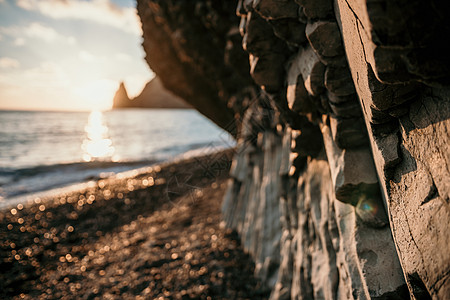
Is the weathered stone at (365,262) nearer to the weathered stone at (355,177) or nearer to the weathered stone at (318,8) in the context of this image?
the weathered stone at (355,177)

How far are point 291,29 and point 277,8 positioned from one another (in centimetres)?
36

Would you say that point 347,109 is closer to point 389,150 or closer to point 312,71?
point 312,71

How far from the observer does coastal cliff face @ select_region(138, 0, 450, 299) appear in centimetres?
170

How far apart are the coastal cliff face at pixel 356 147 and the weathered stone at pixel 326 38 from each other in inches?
0.4

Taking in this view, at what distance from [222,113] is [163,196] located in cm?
757

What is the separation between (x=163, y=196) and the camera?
50.8 feet

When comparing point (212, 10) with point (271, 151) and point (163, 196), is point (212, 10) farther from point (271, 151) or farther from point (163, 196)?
point (163, 196)

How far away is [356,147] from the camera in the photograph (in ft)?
10.9

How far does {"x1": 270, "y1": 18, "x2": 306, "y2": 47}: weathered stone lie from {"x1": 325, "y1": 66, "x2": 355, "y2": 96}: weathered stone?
803 millimetres

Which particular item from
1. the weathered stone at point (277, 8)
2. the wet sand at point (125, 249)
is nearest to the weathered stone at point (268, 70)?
the weathered stone at point (277, 8)

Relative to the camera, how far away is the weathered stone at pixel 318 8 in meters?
2.78

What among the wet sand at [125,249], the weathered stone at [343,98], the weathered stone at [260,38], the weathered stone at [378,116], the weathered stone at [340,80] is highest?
the weathered stone at [260,38]

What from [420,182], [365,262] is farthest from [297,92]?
[365,262]

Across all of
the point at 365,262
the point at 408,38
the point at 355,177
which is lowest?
the point at 365,262
